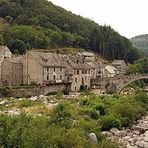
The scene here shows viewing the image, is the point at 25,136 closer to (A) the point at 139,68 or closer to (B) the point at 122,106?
(B) the point at 122,106

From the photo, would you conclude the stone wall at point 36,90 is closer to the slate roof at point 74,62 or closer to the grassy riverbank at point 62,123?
the slate roof at point 74,62

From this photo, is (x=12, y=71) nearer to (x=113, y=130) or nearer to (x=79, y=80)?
(x=79, y=80)

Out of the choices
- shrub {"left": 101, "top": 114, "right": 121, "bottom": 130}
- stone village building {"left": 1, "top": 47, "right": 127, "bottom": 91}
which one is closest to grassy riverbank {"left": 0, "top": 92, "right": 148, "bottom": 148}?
shrub {"left": 101, "top": 114, "right": 121, "bottom": 130}

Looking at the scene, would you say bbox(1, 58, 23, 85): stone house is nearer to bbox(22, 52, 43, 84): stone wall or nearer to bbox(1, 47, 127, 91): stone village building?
bbox(1, 47, 127, 91): stone village building

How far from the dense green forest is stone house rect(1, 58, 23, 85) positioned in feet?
121

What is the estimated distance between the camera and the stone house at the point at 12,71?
81500 millimetres

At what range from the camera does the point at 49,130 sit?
1328 inches

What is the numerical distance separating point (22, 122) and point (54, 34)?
10640cm

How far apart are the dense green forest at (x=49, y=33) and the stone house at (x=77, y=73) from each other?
32.0 m

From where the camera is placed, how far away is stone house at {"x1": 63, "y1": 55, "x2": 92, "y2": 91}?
85.9 metres

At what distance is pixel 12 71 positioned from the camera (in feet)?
269

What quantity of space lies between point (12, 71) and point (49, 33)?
63.6 meters

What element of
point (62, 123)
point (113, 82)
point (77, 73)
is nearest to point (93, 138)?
point (62, 123)

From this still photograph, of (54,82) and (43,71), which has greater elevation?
(43,71)
